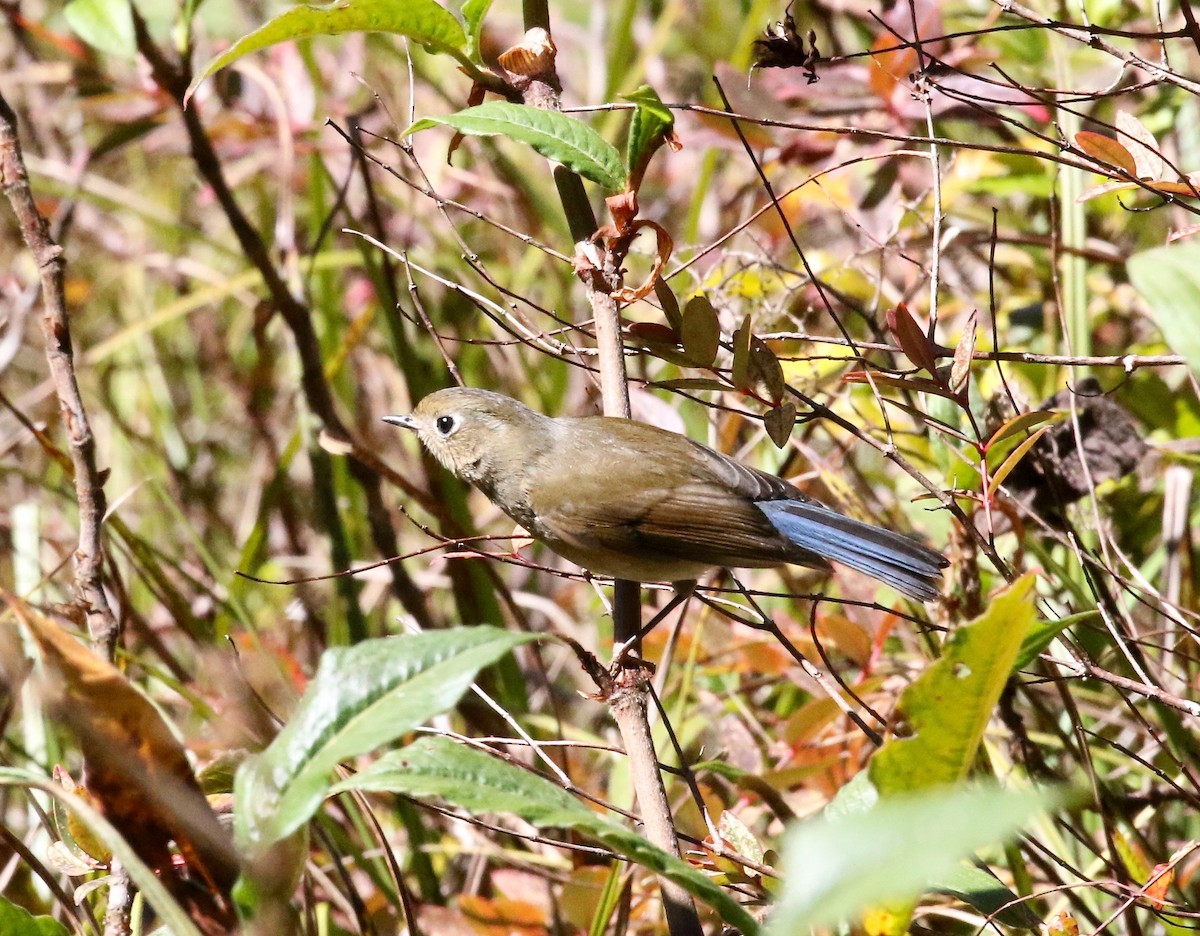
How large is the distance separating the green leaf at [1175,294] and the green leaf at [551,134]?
2.30ft

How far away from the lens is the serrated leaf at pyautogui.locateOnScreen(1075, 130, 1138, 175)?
5.22 ft

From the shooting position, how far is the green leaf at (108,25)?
7.93 feet

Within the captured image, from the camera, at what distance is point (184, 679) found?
2.46 m

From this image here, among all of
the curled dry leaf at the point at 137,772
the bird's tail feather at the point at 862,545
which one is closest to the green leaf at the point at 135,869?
the curled dry leaf at the point at 137,772

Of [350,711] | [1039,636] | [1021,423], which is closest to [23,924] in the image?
[350,711]

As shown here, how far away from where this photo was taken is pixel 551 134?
152cm

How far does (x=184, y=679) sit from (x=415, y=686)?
1.53 metres

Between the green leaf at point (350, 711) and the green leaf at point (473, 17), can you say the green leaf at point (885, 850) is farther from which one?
the green leaf at point (473, 17)

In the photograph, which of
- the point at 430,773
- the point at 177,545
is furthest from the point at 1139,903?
the point at 177,545

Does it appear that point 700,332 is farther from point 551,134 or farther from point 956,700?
point 956,700

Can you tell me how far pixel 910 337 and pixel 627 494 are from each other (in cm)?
115

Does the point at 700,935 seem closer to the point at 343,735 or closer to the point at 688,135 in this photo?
the point at 343,735

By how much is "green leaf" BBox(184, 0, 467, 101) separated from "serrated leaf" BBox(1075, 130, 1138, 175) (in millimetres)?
789

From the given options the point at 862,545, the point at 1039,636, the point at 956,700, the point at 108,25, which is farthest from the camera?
the point at 108,25
